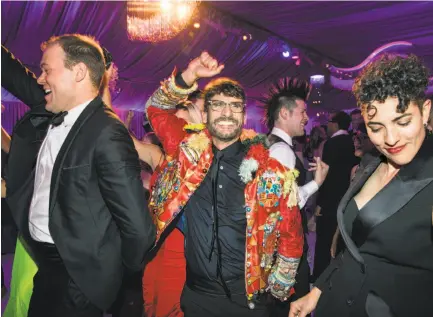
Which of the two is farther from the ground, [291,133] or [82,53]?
[82,53]

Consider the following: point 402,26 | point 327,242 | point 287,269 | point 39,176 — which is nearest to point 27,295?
point 39,176

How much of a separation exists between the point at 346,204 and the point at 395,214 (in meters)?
0.32

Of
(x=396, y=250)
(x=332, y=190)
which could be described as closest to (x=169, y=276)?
(x=396, y=250)

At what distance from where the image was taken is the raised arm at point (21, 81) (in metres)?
2.52

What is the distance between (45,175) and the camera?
202cm

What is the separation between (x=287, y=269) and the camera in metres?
2.43

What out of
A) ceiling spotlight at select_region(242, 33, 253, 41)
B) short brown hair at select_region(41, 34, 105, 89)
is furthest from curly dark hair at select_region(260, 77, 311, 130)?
ceiling spotlight at select_region(242, 33, 253, 41)

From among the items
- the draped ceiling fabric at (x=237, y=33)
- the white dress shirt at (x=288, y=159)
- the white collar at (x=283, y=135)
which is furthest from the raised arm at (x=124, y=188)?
the draped ceiling fabric at (x=237, y=33)

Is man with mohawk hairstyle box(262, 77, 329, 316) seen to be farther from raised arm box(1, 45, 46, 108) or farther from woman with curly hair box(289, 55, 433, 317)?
raised arm box(1, 45, 46, 108)

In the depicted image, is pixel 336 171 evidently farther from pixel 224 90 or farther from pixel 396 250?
pixel 396 250

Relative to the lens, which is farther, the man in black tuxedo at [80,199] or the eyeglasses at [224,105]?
the eyeglasses at [224,105]

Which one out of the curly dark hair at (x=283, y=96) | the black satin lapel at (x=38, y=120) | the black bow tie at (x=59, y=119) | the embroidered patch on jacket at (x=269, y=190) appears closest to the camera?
the black bow tie at (x=59, y=119)

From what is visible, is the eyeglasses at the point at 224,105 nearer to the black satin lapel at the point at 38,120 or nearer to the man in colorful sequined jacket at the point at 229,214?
the man in colorful sequined jacket at the point at 229,214

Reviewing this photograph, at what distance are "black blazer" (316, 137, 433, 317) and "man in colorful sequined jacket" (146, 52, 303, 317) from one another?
676 millimetres
